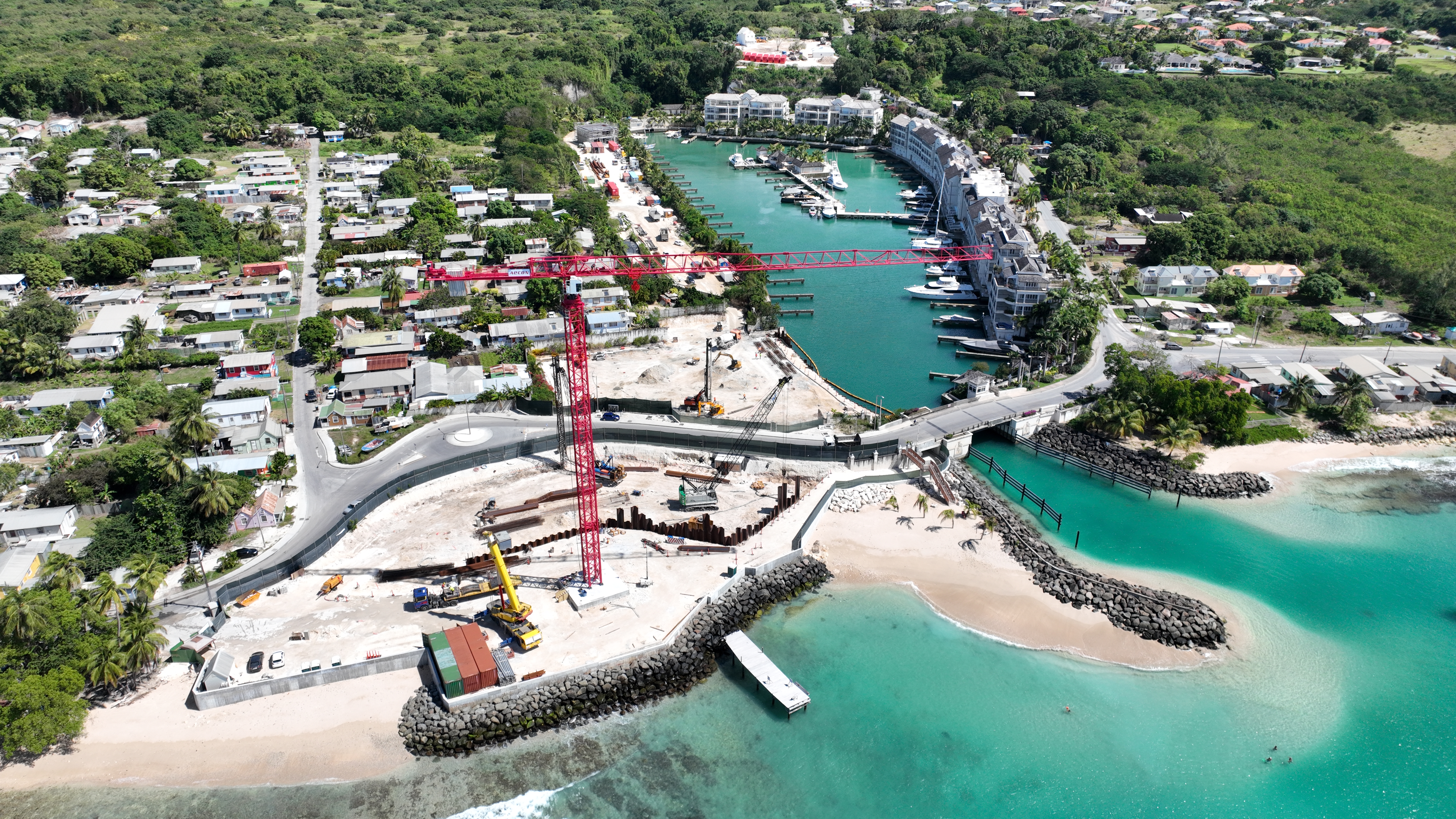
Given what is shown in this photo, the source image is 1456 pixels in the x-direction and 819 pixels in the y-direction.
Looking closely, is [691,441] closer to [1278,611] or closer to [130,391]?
[1278,611]

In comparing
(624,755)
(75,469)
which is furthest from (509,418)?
(624,755)

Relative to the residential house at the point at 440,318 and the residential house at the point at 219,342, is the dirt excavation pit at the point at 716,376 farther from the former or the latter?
the residential house at the point at 219,342

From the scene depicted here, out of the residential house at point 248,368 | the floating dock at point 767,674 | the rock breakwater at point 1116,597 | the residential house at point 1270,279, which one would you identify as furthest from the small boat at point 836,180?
the floating dock at point 767,674

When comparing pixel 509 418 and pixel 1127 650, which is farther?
pixel 509 418

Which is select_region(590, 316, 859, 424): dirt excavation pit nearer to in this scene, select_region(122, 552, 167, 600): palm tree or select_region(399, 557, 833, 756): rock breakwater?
select_region(399, 557, 833, 756): rock breakwater

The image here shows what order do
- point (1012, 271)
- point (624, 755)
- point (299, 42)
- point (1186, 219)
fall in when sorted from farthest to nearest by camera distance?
point (299, 42), point (1186, 219), point (1012, 271), point (624, 755)

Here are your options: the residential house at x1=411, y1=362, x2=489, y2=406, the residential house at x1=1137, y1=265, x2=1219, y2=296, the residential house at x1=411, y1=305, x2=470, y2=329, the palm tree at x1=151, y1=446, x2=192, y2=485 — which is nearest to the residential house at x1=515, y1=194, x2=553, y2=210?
the residential house at x1=411, y1=305, x2=470, y2=329
